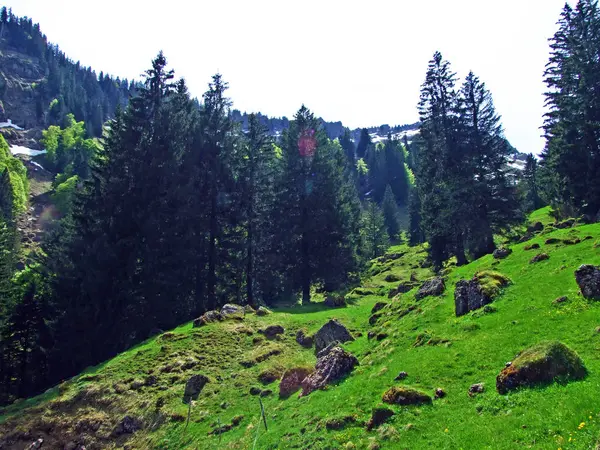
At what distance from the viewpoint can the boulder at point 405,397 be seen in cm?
1420

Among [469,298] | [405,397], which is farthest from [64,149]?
[405,397]

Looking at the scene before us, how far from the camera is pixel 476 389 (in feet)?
45.3

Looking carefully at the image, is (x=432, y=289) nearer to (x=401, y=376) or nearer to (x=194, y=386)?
(x=401, y=376)

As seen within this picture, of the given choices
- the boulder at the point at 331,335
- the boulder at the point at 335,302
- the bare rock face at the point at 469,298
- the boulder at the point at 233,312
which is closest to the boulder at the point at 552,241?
the bare rock face at the point at 469,298

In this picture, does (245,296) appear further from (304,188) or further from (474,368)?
(474,368)

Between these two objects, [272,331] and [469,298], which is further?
[272,331]

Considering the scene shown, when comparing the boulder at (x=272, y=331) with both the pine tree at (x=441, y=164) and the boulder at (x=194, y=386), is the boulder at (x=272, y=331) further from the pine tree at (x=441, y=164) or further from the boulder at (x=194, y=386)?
the pine tree at (x=441, y=164)

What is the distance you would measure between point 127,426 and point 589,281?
24.3 m

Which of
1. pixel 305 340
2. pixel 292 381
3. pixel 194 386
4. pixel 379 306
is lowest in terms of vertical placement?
pixel 194 386

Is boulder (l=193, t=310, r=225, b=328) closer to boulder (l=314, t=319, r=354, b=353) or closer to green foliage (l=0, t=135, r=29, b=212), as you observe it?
boulder (l=314, t=319, r=354, b=353)

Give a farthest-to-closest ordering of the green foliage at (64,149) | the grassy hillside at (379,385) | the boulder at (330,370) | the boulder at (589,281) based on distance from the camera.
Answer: the green foliage at (64,149)
the boulder at (330,370)
the boulder at (589,281)
the grassy hillside at (379,385)

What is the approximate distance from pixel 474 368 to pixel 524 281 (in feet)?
32.3

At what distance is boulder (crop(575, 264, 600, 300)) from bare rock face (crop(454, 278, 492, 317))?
4678mm

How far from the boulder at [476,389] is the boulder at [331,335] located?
13.8 metres
